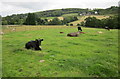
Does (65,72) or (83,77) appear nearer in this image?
(83,77)

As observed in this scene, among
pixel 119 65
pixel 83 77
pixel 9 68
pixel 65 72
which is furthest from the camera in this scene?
pixel 119 65

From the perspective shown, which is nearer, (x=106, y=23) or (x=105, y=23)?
(x=106, y=23)

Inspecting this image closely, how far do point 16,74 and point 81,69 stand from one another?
4.46 meters

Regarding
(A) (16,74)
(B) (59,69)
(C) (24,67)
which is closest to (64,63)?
(B) (59,69)

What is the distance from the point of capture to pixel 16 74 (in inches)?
308

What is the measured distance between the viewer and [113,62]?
1000cm

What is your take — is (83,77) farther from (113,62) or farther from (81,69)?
(113,62)

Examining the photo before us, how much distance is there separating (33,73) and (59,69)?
5.99ft

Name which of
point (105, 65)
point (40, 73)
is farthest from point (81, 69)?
point (40, 73)

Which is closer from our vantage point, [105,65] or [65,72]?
[65,72]

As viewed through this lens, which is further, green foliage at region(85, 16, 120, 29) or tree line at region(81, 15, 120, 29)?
green foliage at region(85, 16, 120, 29)

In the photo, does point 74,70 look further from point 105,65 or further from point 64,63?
point 105,65

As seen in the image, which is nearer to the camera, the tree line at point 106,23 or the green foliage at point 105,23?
the tree line at point 106,23

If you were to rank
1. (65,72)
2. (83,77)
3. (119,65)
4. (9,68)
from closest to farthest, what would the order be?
(83,77), (65,72), (9,68), (119,65)
